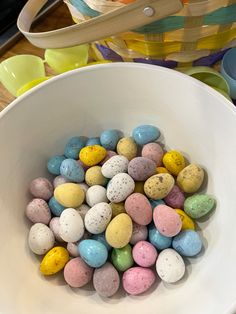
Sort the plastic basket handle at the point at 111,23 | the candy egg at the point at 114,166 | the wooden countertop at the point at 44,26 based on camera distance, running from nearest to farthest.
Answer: the plastic basket handle at the point at 111,23, the candy egg at the point at 114,166, the wooden countertop at the point at 44,26

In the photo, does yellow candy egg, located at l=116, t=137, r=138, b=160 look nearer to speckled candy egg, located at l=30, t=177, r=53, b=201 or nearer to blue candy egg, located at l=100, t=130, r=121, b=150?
blue candy egg, located at l=100, t=130, r=121, b=150

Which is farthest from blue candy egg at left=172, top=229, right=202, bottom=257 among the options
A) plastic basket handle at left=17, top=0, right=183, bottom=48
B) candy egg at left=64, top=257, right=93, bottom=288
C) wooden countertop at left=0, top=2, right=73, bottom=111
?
wooden countertop at left=0, top=2, right=73, bottom=111

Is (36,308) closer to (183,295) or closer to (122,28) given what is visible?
(183,295)

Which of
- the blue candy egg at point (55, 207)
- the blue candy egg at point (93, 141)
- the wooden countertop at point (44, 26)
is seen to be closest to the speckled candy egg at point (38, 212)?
the blue candy egg at point (55, 207)

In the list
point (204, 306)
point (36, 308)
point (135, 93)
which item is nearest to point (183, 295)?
point (204, 306)

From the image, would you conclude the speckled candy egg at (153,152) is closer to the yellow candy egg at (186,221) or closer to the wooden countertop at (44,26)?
the yellow candy egg at (186,221)

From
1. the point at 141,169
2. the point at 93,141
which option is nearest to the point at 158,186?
the point at 141,169
